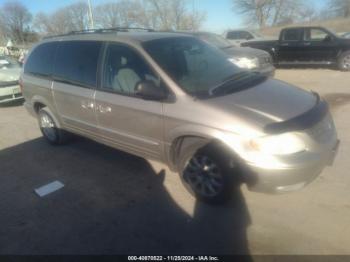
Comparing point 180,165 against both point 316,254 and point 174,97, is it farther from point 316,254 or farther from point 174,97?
point 316,254

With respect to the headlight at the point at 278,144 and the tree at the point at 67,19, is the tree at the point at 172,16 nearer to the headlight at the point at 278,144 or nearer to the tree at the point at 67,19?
the tree at the point at 67,19

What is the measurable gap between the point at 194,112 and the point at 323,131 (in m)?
1.36

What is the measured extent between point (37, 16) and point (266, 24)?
44.4 m

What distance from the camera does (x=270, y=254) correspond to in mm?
2941

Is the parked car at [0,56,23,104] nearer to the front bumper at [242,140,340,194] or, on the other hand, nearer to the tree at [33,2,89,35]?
the front bumper at [242,140,340,194]

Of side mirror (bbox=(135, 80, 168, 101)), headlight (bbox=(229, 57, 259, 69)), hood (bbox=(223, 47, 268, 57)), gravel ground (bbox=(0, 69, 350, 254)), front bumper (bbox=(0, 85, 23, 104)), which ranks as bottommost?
gravel ground (bbox=(0, 69, 350, 254))

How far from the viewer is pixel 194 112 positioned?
3.48 metres

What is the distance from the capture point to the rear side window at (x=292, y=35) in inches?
506

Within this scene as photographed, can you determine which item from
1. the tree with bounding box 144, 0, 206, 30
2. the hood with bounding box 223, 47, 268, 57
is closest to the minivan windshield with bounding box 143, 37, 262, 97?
the hood with bounding box 223, 47, 268, 57

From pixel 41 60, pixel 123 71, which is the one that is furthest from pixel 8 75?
pixel 123 71

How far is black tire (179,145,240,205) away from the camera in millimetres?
3453

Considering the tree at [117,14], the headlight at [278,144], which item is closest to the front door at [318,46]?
the headlight at [278,144]

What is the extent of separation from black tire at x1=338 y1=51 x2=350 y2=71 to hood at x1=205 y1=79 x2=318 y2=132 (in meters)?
9.45

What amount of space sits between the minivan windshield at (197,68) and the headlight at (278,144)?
786mm
